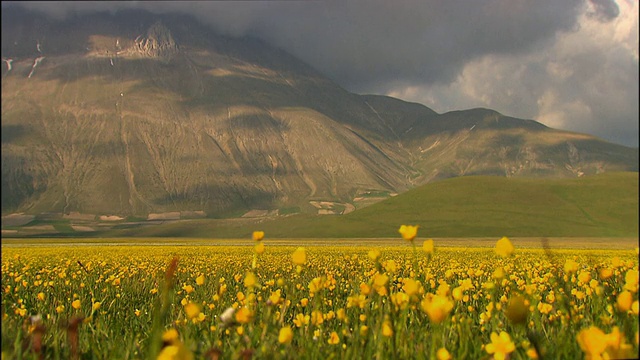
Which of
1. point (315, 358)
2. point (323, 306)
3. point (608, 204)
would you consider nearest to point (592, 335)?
point (315, 358)

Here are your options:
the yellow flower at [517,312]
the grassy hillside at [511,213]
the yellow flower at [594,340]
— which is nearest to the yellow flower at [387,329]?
the yellow flower at [517,312]

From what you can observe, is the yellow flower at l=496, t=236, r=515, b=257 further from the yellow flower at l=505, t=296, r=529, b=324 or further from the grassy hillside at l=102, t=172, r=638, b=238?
the grassy hillside at l=102, t=172, r=638, b=238

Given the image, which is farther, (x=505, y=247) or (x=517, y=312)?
(x=505, y=247)

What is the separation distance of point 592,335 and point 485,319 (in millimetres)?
3351

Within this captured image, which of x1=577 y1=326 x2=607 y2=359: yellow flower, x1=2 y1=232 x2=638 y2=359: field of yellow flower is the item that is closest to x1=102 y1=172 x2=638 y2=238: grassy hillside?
x1=2 y1=232 x2=638 y2=359: field of yellow flower

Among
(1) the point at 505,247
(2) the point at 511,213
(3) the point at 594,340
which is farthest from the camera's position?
(2) the point at 511,213

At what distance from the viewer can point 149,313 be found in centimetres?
786

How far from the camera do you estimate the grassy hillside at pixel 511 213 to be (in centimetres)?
16112

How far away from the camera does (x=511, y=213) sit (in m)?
174

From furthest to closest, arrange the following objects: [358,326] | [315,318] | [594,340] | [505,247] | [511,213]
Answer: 1. [511,213]
2. [358,326]
3. [315,318]
4. [505,247]
5. [594,340]

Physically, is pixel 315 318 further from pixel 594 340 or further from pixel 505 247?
pixel 594 340

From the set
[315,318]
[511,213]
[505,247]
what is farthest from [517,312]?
[511,213]

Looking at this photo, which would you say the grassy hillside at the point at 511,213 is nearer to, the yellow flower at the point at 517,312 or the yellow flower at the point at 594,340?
the yellow flower at the point at 517,312

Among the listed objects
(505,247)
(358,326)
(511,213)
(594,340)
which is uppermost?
(511,213)
